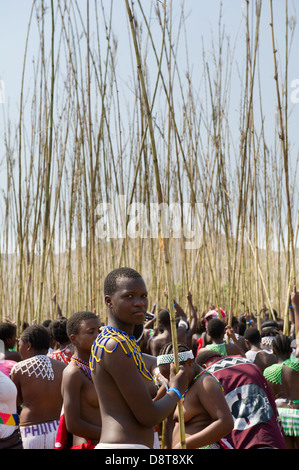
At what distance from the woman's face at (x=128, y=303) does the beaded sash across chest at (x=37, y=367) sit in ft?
3.88

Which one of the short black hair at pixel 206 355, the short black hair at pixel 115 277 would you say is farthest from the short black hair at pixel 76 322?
the short black hair at pixel 115 277

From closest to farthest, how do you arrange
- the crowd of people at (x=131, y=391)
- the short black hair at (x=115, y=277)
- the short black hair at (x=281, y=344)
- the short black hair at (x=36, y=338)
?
the crowd of people at (x=131, y=391)
the short black hair at (x=115, y=277)
the short black hair at (x=36, y=338)
the short black hair at (x=281, y=344)

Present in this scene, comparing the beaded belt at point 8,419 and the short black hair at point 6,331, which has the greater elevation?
the short black hair at point 6,331

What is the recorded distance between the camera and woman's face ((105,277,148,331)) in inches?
62.2

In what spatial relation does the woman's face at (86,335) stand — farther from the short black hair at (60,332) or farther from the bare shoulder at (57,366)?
the short black hair at (60,332)

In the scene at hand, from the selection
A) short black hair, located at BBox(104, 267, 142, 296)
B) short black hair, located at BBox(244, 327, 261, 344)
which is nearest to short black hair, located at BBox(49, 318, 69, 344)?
short black hair, located at BBox(244, 327, 261, 344)

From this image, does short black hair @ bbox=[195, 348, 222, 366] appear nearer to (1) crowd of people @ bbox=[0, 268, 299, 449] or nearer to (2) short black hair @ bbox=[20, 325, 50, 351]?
(1) crowd of people @ bbox=[0, 268, 299, 449]

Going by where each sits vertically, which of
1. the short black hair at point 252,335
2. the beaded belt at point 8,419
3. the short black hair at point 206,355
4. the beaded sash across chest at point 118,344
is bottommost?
the beaded belt at point 8,419

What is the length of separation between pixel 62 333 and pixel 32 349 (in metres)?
0.49

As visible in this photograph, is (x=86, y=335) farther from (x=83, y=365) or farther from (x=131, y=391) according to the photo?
(x=131, y=391)

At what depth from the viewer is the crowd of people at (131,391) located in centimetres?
149
